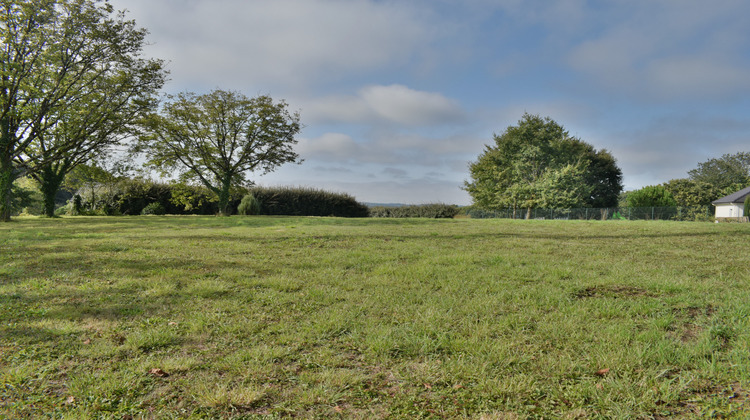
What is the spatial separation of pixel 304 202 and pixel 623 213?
25.6 meters

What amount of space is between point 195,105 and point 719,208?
55.5 meters

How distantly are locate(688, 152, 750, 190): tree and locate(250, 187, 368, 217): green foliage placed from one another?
207 feet

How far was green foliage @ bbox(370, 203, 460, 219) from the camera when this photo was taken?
34.6m

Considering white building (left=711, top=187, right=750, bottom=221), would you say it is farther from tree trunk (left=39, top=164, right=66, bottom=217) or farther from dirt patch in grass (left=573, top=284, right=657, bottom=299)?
tree trunk (left=39, top=164, right=66, bottom=217)

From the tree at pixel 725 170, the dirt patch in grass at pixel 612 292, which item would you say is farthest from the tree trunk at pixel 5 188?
the tree at pixel 725 170

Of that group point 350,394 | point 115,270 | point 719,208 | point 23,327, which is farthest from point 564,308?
point 719,208

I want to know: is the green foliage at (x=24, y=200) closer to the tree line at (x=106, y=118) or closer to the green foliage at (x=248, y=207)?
→ the tree line at (x=106, y=118)

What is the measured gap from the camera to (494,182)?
3719 centimetres

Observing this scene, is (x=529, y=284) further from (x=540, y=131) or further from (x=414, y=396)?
(x=540, y=131)

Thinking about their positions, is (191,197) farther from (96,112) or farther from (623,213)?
(623,213)

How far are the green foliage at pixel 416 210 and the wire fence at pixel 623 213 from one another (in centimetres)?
401

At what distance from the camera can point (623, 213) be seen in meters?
27.0

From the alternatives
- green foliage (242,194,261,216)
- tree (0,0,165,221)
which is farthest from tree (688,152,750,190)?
tree (0,0,165,221)

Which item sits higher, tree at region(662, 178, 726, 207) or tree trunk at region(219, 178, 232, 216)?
tree at region(662, 178, 726, 207)
